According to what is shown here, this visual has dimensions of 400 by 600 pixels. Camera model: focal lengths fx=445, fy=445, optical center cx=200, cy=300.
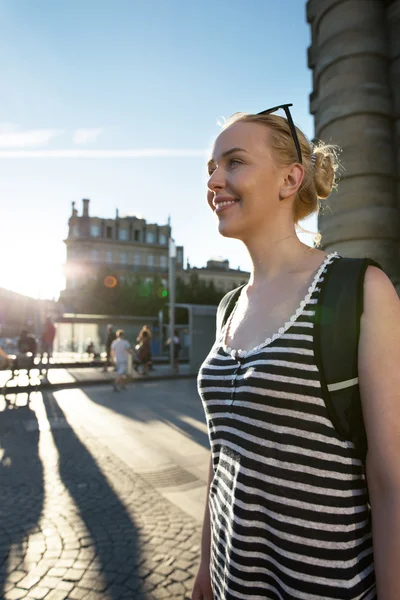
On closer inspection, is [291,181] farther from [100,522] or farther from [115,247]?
[115,247]

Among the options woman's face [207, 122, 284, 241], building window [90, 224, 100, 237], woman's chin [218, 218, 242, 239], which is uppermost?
building window [90, 224, 100, 237]

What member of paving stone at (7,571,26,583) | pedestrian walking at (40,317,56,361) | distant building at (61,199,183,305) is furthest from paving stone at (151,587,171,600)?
distant building at (61,199,183,305)

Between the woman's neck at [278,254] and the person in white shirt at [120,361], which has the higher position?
the woman's neck at [278,254]

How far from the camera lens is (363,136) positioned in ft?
12.9

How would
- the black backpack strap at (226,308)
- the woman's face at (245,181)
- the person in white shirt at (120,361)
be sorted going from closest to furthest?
the woman's face at (245,181)
the black backpack strap at (226,308)
the person in white shirt at (120,361)

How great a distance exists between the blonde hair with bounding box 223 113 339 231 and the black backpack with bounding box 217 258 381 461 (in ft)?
1.29

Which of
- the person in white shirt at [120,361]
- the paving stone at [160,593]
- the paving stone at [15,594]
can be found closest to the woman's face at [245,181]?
the paving stone at [160,593]

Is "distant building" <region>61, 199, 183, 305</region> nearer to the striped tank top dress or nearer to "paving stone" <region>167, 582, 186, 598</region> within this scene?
"paving stone" <region>167, 582, 186, 598</region>

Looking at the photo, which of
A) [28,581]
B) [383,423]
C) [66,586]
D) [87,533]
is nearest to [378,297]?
[383,423]

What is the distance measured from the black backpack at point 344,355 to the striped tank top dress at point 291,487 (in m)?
0.02

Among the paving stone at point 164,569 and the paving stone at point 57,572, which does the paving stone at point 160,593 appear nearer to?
the paving stone at point 164,569

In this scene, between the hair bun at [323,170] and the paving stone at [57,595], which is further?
the paving stone at [57,595]

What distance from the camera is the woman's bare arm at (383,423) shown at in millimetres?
890

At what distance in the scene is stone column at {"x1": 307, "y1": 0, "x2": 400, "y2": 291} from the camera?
3863 mm
